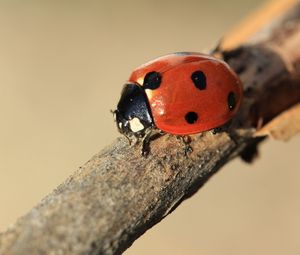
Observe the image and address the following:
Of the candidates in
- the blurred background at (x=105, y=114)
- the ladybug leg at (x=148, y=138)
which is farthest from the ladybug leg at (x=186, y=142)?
the blurred background at (x=105, y=114)

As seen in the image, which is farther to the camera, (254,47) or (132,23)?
(132,23)

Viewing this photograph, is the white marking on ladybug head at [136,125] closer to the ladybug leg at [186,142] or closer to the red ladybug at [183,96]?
the red ladybug at [183,96]

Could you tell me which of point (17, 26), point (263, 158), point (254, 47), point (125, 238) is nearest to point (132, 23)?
point (17, 26)

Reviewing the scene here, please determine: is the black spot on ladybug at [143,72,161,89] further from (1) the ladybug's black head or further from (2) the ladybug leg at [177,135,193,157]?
(2) the ladybug leg at [177,135,193,157]

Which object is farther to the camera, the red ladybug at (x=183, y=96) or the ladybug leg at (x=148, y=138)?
the red ladybug at (x=183, y=96)

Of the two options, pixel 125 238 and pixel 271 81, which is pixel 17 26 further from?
pixel 125 238

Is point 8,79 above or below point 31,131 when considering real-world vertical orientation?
above

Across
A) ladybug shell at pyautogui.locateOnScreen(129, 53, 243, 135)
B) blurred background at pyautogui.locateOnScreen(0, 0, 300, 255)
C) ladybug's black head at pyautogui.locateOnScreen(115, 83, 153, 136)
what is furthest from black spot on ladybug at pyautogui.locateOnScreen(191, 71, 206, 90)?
blurred background at pyautogui.locateOnScreen(0, 0, 300, 255)
